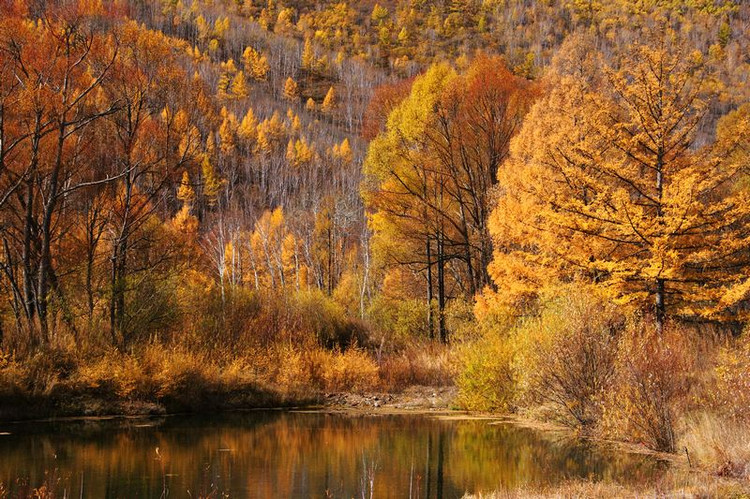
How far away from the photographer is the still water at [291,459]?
11.5m

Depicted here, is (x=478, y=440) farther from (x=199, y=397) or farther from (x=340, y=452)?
(x=199, y=397)

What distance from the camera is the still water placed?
11492 mm

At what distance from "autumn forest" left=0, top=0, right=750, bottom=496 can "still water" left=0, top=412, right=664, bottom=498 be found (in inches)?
61.5

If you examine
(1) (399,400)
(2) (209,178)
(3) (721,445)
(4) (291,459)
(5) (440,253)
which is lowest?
(4) (291,459)

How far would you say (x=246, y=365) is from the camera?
23547 millimetres

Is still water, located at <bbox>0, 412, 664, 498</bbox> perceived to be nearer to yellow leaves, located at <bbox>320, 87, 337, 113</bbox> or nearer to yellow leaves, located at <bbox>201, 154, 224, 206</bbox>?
yellow leaves, located at <bbox>201, 154, 224, 206</bbox>

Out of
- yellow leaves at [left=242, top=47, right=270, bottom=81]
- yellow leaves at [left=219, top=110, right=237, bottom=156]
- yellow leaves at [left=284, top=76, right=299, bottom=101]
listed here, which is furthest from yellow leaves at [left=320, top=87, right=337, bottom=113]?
yellow leaves at [left=219, top=110, right=237, bottom=156]

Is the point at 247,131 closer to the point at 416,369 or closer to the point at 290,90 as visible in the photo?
the point at 290,90

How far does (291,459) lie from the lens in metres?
14.3

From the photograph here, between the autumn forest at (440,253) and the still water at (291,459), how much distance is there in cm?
156

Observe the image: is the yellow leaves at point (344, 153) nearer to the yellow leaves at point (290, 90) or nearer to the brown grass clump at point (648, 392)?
the yellow leaves at point (290, 90)

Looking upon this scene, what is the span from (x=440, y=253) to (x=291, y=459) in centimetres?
1856

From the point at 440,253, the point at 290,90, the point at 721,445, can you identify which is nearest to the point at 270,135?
the point at 290,90

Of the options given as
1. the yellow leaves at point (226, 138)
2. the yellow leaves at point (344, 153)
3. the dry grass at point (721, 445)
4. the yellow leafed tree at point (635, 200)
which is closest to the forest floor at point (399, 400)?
the yellow leafed tree at point (635, 200)
